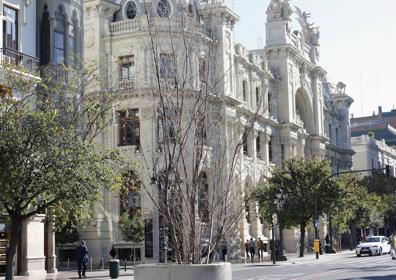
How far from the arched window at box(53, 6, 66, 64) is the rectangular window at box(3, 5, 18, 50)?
2863mm

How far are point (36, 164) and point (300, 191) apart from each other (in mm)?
33633

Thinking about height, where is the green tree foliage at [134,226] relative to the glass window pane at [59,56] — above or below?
below

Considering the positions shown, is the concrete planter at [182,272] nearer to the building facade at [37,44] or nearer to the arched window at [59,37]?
the building facade at [37,44]

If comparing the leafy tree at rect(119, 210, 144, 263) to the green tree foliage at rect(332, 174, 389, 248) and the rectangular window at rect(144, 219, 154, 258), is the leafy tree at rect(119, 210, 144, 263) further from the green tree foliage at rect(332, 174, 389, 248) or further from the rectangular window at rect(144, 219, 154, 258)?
the green tree foliage at rect(332, 174, 389, 248)

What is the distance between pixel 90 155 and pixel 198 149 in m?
11.5

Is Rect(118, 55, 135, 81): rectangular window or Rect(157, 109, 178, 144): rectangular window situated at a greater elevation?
Rect(118, 55, 135, 81): rectangular window

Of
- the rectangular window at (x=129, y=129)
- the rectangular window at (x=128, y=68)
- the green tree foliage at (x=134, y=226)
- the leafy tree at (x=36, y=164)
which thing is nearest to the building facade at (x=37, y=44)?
the leafy tree at (x=36, y=164)

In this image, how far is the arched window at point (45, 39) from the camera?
3141 centimetres

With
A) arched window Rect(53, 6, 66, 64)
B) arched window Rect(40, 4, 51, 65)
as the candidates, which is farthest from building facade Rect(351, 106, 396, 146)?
arched window Rect(40, 4, 51, 65)

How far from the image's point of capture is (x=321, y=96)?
7750 cm

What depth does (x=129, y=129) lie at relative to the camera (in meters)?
50.1

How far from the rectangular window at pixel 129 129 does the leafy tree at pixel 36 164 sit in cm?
2480

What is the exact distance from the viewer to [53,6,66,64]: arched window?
31788 mm

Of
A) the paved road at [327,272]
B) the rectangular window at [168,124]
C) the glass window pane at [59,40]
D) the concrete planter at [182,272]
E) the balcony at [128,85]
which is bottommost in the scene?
the paved road at [327,272]
